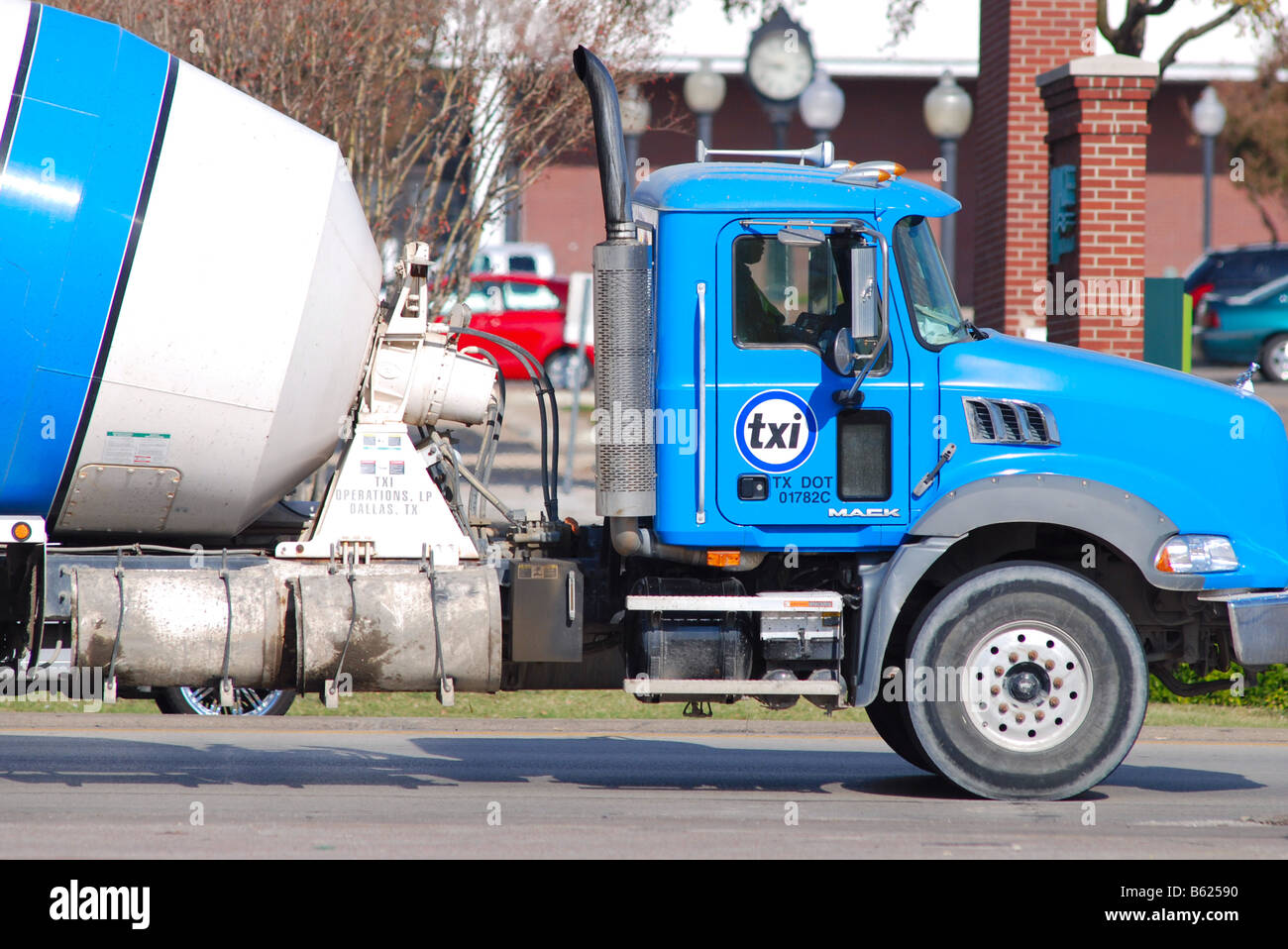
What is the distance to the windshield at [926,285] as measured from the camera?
7516 millimetres

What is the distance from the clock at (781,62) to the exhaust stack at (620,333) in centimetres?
907

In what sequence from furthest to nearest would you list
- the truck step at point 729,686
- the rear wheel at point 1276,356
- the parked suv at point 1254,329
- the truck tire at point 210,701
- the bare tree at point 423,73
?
the rear wheel at point 1276,356
the parked suv at point 1254,329
the bare tree at point 423,73
the truck tire at point 210,701
the truck step at point 729,686

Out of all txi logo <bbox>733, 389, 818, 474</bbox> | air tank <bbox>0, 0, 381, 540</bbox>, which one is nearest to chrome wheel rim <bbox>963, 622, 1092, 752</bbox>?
txi logo <bbox>733, 389, 818, 474</bbox>

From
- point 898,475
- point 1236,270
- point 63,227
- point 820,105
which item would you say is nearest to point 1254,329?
point 1236,270

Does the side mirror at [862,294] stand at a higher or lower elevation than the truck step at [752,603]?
higher

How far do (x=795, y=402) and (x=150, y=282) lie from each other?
2861 millimetres

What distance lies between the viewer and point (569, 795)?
8195 mm

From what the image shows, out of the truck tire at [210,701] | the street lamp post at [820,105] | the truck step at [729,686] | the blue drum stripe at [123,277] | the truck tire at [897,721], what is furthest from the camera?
the street lamp post at [820,105]

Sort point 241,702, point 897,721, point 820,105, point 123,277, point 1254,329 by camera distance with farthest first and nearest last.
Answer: point 1254,329
point 820,105
point 241,702
point 897,721
point 123,277

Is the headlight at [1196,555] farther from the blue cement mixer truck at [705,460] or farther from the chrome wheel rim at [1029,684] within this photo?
the chrome wheel rim at [1029,684]

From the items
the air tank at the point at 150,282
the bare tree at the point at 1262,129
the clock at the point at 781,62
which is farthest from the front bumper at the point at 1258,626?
the bare tree at the point at 1262,129

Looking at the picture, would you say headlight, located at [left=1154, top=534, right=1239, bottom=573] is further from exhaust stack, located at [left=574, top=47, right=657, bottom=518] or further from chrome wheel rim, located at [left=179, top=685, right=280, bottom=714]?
chrome wheel rim, located at [left=179, top=685, right=280, bottom=714]

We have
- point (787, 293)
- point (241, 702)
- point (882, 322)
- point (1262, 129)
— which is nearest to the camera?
point (882, 322)

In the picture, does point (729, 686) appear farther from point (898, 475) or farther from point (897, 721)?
point (897, 721)
